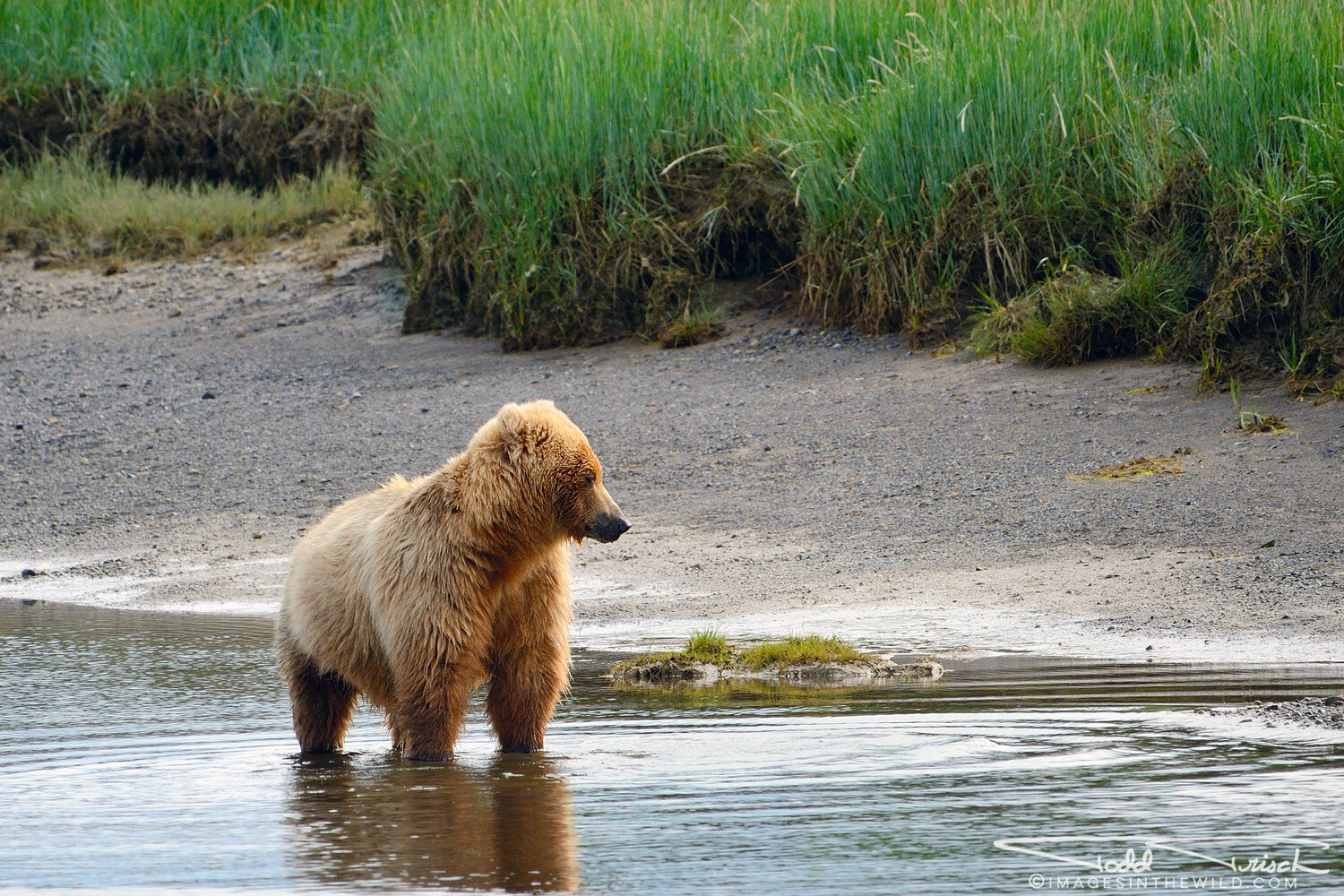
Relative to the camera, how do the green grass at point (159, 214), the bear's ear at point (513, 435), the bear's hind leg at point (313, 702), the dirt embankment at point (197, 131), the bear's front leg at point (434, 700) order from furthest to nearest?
the dirt embankment at point (197, 131) → the green grass at point (159, 214) → the bear's hind leg at point (313, 702) → the bear's ear at point (513, 435) → the bear's front leg at point (434, 700)

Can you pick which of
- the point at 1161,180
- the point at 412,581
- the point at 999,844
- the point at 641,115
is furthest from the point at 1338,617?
the point at 641,115

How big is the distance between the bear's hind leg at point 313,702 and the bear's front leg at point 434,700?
2.10 ft

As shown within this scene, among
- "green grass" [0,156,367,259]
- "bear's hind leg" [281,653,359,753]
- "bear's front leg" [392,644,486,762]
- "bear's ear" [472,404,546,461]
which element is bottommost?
"bear's hind leg" [281,653,359,753]

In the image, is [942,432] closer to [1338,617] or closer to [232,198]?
[1338,617]

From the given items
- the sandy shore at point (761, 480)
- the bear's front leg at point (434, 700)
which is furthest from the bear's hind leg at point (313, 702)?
the sandy shore at point (761, 480)

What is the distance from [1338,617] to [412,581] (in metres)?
3.92

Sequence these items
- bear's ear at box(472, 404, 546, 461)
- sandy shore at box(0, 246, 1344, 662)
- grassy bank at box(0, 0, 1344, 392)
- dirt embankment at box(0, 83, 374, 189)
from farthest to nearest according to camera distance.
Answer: dirt embankment at box(0, 83, 374, 189) → grassy bank at box(0, 0, 1344, 392) → sandy shore at box(0, 246, 1344, 662) → bear's ear at box(472, 404, 546, 461)

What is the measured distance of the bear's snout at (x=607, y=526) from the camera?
5.42 meters

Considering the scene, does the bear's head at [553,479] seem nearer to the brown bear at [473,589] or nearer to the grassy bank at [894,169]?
the brown bear at [473,589]

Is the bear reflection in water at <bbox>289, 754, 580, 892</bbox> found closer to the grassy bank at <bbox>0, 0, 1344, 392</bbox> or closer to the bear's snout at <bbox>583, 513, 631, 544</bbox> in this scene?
the bear's snout at <bbox>583, 513, 631, 544</bbox>

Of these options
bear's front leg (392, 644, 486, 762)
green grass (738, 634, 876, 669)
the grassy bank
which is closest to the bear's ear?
bear's front leg (392, 644, 486, 762)

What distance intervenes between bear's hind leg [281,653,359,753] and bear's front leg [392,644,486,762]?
64 cm

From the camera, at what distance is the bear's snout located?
542 centimetres

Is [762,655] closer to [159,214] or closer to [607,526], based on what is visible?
[607,526]
